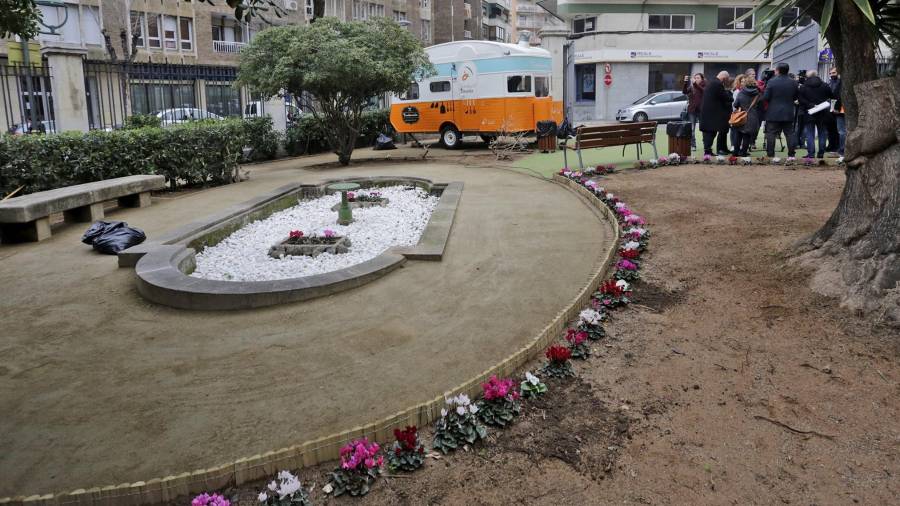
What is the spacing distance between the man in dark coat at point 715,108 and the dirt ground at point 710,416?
7.30m

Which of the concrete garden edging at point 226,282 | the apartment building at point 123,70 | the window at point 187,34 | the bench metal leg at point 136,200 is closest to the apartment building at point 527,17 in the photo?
the apartment building at point 123,70

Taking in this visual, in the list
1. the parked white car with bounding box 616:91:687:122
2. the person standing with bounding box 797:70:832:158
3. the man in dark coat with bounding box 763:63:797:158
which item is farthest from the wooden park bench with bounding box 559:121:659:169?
the parked white car with bounding box 616:91:687:122

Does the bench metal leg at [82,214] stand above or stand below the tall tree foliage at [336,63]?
below

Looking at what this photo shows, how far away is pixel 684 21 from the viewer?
3791 centimetres

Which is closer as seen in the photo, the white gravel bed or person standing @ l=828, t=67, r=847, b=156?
the white gravel bed

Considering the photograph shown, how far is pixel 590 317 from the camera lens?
4660mm

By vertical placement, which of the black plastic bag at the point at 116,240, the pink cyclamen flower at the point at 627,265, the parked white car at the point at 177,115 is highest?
the parked white car at the point at 177,115

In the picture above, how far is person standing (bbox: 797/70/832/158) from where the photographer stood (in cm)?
1180

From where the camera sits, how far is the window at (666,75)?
36.1 metres

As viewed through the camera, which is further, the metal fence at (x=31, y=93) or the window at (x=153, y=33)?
the window at (x=153, y=33)

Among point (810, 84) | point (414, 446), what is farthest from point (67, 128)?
point (810, 84)

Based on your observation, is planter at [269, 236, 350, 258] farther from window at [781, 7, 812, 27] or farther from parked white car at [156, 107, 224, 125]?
parked white car at [156, 107, 224, 125]

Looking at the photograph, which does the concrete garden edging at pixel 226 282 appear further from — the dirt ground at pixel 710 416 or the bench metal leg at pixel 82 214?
the dirt ground at pixel 710 416

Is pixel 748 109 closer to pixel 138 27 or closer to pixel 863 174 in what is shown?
pixel 863 174
